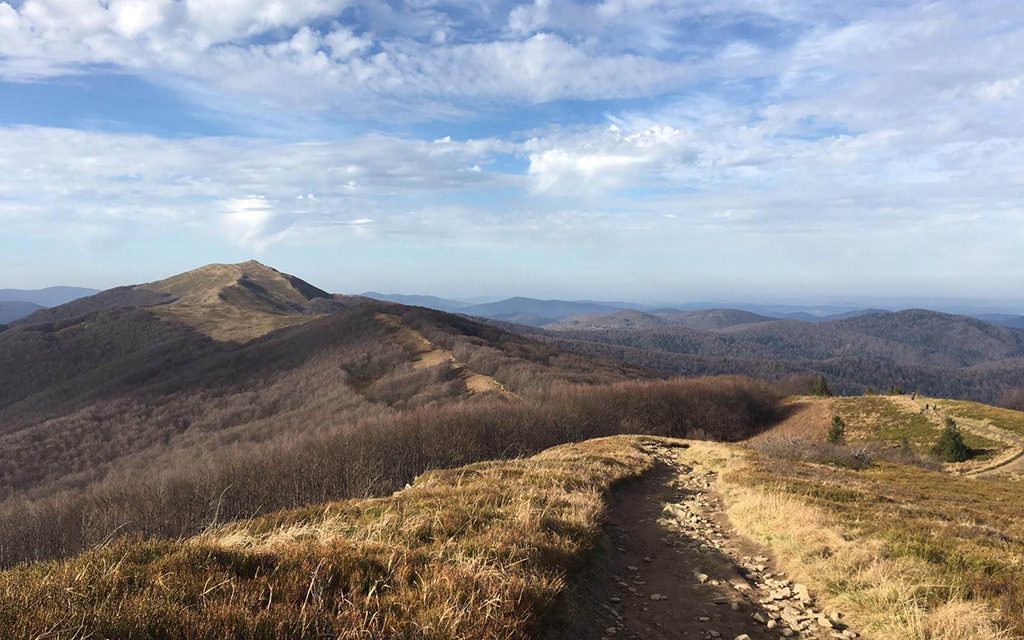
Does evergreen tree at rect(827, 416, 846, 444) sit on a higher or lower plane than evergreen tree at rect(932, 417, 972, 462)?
lower

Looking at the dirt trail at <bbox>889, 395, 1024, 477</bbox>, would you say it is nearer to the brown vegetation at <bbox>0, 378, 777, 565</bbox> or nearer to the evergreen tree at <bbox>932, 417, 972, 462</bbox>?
the evergreen tree at <bbox>932, 417, 972, 462</bbox>

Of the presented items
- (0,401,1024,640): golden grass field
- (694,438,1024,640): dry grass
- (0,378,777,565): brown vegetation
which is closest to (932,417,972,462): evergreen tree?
(0,378,777,565): brown vegetation

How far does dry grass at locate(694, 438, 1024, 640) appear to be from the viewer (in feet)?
23.1

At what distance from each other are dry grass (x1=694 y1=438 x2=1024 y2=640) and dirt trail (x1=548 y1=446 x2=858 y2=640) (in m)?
0.49

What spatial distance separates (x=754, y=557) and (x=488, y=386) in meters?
84.4

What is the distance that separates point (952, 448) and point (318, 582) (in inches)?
3068

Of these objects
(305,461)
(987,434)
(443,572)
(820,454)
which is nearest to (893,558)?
(443,572)

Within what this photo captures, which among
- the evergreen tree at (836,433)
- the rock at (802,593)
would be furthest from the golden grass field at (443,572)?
the evergreen tree at (836,433)

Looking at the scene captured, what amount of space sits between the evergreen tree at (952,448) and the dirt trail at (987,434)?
10.6 feet

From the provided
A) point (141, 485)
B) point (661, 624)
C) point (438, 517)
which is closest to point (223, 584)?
point (438, 517)

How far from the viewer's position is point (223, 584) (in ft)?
17.7

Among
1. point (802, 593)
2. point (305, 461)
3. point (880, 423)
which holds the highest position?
point (802, 593)

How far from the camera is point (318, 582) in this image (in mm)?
5898

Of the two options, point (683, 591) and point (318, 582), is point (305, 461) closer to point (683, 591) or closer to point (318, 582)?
point (683, 591)
